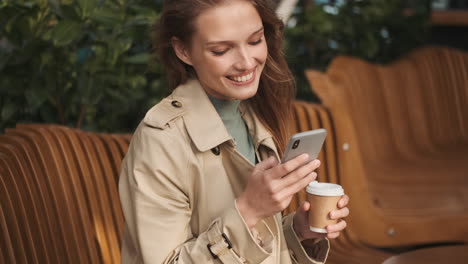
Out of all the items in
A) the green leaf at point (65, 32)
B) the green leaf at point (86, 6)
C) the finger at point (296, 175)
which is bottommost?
the finger at point (296, 175)

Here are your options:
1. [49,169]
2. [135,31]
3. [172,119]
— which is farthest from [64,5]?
[172,119]

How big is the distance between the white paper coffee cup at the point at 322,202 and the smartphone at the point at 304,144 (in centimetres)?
11

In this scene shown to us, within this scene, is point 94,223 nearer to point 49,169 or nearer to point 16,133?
point 49,169

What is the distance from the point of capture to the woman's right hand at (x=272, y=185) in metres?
1.67

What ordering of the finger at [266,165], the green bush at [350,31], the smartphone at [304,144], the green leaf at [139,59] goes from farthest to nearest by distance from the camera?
the green bush at [350,31]
the green leaf at [139,59]
the finger at [266,165]
the smartphone at [304,144]

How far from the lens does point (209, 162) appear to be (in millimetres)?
1856

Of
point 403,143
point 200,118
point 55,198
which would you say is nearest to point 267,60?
point 200,118

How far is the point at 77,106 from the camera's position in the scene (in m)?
3.23

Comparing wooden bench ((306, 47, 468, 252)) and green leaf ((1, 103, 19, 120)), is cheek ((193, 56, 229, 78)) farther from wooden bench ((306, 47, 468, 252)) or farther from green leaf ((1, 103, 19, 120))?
wooden bench ((306, 47, 468, 252))

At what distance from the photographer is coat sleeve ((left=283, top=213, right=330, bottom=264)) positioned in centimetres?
205

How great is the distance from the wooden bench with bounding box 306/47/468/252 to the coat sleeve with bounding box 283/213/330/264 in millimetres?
1315

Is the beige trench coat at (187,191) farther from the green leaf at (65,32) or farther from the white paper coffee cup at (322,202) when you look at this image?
the green leaf at (65,32)

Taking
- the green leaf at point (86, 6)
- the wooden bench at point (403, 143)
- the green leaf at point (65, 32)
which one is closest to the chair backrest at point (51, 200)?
the green leaf at point (65, 32)

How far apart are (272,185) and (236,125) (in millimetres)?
381
